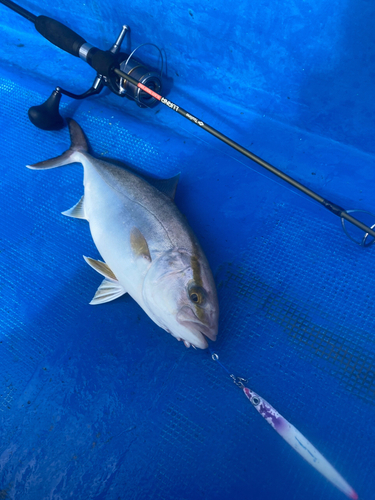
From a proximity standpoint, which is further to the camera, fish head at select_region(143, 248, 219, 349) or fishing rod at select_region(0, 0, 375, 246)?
fishing rod at select_region(0, 0, 375, 246)

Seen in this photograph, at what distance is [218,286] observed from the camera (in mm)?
2084

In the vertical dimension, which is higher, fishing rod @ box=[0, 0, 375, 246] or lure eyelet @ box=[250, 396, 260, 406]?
fishing rod @ box=[0, 0, 375, 246]

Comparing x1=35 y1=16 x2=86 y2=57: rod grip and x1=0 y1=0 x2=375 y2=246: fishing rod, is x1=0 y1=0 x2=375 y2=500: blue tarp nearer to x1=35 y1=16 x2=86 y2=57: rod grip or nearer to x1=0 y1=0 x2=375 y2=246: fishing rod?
x1=0 y1=0 x2=375 y2=246: fishing rod

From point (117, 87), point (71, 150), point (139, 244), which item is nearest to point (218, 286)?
point (139, 244)

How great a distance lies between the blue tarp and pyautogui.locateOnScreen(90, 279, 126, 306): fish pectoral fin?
0.27 feet

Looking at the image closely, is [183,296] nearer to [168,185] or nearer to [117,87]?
[168,185]

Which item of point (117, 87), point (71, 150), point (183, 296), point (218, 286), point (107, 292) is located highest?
point (117, 87)

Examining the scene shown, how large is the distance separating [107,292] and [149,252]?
43 cm

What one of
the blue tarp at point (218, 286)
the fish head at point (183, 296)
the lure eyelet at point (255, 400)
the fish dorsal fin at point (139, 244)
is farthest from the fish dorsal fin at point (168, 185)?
the lure eyelet at point (255, 400)

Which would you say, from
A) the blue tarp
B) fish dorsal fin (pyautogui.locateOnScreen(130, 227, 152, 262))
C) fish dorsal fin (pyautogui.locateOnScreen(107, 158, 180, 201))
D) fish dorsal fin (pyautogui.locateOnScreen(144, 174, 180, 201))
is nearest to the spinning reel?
the blue tarp

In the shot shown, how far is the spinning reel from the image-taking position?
2.44 metres

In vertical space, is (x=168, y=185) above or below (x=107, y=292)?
above

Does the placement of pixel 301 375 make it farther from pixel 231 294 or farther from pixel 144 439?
pixel 144 439

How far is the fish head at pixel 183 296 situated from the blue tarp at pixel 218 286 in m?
0.33
